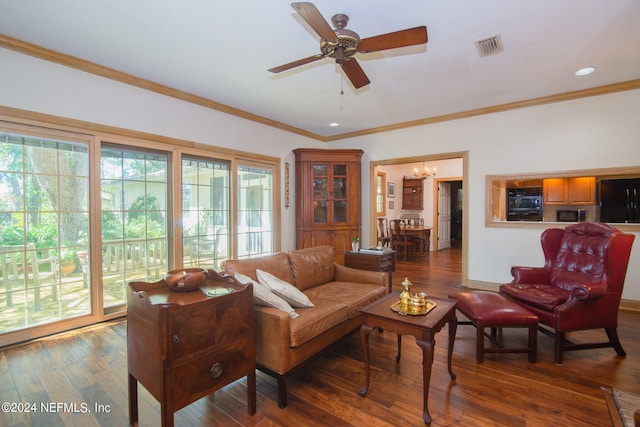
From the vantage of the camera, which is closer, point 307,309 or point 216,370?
point 216,370

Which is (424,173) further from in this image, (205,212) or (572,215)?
(205,212)

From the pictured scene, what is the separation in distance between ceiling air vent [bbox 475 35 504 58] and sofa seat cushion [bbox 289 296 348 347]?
8.78 ft

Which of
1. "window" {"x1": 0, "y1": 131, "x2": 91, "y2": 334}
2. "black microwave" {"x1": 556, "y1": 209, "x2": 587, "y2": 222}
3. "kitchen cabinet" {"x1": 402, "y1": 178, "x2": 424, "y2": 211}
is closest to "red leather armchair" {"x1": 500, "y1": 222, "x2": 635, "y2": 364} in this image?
"black microwave" {"x1": 556, "y1": 209, "x2": 587, "y2": 222}

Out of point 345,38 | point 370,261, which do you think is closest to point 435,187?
point 370,261

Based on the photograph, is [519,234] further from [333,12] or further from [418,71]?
[333,12]

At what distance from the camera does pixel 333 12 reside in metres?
2.30

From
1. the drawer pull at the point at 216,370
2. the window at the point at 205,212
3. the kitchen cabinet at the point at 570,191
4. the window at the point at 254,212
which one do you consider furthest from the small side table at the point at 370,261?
the kitchen cabinet at the point at 570,191

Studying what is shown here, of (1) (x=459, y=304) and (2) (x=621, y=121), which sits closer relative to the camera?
(1) (x=459, y=304)

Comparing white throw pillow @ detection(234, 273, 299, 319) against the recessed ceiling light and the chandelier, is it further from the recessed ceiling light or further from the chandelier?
the chandelier

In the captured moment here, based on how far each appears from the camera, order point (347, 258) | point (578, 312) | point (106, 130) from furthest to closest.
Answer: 1. point (347, 258)
2. point (106, 130)
3. point (578, 312)

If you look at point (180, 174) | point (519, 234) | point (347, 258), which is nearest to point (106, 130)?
point (180, 174)

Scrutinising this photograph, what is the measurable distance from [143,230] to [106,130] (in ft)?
3.94

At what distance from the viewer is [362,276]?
129 inches

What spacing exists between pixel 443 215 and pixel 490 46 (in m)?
6.80
